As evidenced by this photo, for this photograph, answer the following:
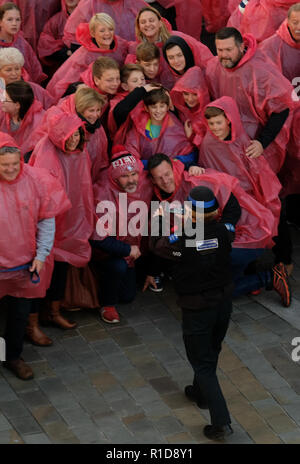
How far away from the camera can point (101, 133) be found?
750 cm

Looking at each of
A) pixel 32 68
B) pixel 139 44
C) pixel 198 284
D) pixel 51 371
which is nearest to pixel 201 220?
pixel 198 284

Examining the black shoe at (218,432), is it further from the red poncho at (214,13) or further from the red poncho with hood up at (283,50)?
the red poncho at (214,13)

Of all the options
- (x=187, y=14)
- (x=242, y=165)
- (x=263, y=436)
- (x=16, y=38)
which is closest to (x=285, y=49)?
(x=242, y=165)

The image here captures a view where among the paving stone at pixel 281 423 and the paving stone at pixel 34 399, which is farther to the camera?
the paving stone at pixel 34 399

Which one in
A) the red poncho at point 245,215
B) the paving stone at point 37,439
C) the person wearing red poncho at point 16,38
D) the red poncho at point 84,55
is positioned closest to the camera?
the paving stone at point 37,439

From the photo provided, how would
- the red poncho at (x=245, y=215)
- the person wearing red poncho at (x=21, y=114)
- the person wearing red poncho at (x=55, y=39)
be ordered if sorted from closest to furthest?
the person wearing red poncho at (x=21, y=114), the red poncho at (x=245, y=215), the person wearing red poncho at (x=55, y=39)

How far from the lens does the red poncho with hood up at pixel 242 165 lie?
7.62 m

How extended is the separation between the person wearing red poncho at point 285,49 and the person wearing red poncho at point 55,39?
2.08 metres

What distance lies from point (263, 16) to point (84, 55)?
163 centimetres

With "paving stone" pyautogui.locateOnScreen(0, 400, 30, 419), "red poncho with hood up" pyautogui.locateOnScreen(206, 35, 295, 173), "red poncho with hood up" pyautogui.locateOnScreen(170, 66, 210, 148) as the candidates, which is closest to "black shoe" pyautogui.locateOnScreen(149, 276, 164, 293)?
"red poncho with hood up" pyautogui.locateOnScreen(170, 66, 210, 148)

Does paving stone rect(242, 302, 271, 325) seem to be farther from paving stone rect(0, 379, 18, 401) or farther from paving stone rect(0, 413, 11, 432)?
paving stone rect(0, 413, 11, 432)

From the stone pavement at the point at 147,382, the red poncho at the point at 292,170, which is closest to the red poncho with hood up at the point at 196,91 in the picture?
the red poncho at the point at 292,170

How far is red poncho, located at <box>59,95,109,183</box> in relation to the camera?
7.30 metres

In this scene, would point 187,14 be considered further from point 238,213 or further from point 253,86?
point 238,213
